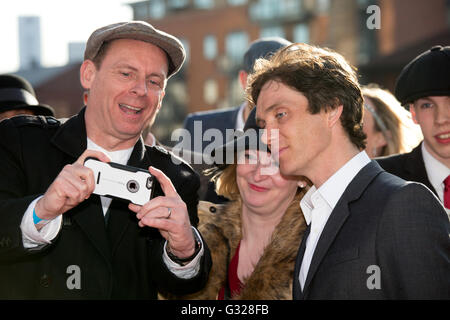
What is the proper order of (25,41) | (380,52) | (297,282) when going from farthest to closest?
(25,41) < (380,52) < (297,282)

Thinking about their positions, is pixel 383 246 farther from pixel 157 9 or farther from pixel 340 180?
pixel 157 9

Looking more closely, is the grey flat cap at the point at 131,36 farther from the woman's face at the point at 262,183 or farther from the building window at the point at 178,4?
the building window at the point at 178,4

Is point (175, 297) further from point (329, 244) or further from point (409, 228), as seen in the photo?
point (409, 228)

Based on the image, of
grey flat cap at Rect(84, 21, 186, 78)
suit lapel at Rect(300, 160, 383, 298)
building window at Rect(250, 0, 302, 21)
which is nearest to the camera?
suit lapel at Rect(300, 160, 383, 298)

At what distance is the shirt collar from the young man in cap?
137 cm

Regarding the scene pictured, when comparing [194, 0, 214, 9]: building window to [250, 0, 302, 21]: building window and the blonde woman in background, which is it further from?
the blonde woman in background

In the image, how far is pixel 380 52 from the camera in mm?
32062

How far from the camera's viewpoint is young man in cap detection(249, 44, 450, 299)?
2605mm

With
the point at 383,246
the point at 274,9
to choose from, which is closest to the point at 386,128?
the point at 383,246

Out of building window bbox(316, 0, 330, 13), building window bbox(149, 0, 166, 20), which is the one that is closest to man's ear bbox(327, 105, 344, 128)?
building window bbox(316, 0, 330, 13)

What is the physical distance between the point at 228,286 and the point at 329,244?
139cm

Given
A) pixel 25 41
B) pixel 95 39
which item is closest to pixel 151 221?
pixel 95 39

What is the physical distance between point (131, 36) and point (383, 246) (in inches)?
82.9

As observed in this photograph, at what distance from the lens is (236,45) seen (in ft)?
162
